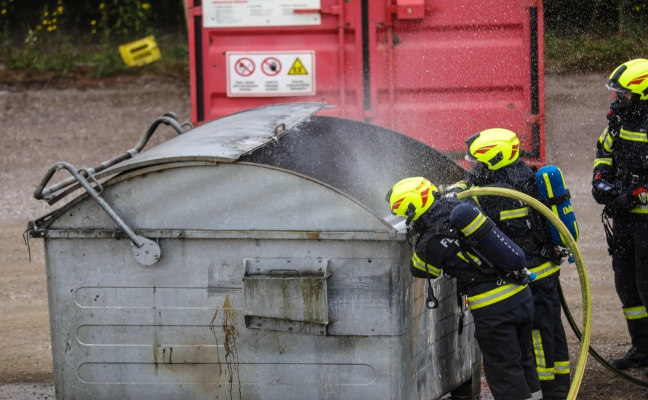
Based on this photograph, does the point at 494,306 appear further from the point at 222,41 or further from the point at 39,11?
the point at 39,11

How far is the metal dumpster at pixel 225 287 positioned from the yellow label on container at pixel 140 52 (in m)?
8.60

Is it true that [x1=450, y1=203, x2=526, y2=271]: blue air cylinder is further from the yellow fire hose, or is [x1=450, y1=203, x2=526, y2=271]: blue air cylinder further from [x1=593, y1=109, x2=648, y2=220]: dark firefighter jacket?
[x1=593, y1=109, x2=648, y2=220]: dark firefighter jacket

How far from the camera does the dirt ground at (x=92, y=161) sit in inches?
244

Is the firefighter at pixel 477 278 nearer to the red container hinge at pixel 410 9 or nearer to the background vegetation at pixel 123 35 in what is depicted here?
the red container hinge at pixel 410 9

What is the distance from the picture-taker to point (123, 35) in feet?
45.2

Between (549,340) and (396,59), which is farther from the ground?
(396,59)

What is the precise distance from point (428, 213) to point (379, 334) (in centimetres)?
52

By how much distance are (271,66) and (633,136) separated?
3.75m

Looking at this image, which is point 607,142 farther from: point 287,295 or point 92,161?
point 92,161

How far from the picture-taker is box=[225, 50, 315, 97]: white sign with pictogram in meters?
8.65

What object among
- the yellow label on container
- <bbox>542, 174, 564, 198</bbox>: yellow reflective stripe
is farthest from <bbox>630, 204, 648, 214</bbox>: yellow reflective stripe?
the yellow label on container

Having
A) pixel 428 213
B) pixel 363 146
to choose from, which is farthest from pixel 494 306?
pixel 363 146

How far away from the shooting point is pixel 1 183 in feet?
33.4

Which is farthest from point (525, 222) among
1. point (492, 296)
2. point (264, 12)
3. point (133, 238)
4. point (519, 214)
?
point (264, 12)
